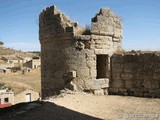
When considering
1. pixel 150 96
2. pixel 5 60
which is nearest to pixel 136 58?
pixel 150 96

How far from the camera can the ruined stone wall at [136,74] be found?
970cm

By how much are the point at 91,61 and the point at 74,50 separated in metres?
0.91

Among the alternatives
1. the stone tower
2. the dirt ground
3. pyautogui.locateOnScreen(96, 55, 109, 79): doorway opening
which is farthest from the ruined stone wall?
the dirt ground

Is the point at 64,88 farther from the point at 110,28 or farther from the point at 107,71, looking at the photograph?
the point at 110,28

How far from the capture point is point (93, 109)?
24.6 ft

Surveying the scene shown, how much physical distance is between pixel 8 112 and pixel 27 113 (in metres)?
0.60

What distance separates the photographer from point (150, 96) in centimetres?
978

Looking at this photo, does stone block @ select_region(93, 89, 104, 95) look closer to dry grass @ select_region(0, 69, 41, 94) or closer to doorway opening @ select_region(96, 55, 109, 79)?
doorway opening @ select_region(96, 55, 109, 79)

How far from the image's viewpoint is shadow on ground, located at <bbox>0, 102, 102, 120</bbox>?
620 centimetres

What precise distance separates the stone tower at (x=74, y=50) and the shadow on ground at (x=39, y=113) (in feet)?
8.75

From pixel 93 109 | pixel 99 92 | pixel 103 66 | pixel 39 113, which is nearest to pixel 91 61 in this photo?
pixel 103 66

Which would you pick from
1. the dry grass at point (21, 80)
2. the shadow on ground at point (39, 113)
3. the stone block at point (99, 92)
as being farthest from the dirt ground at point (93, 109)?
the dry grass at point (21, 80)

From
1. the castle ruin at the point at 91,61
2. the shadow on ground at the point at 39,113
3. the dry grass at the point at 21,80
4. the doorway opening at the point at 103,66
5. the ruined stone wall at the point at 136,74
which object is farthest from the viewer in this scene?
the dry grass at the point at 21,80

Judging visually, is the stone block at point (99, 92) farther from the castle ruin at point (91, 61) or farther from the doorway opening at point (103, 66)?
the doorway opening at point (103, 66)
